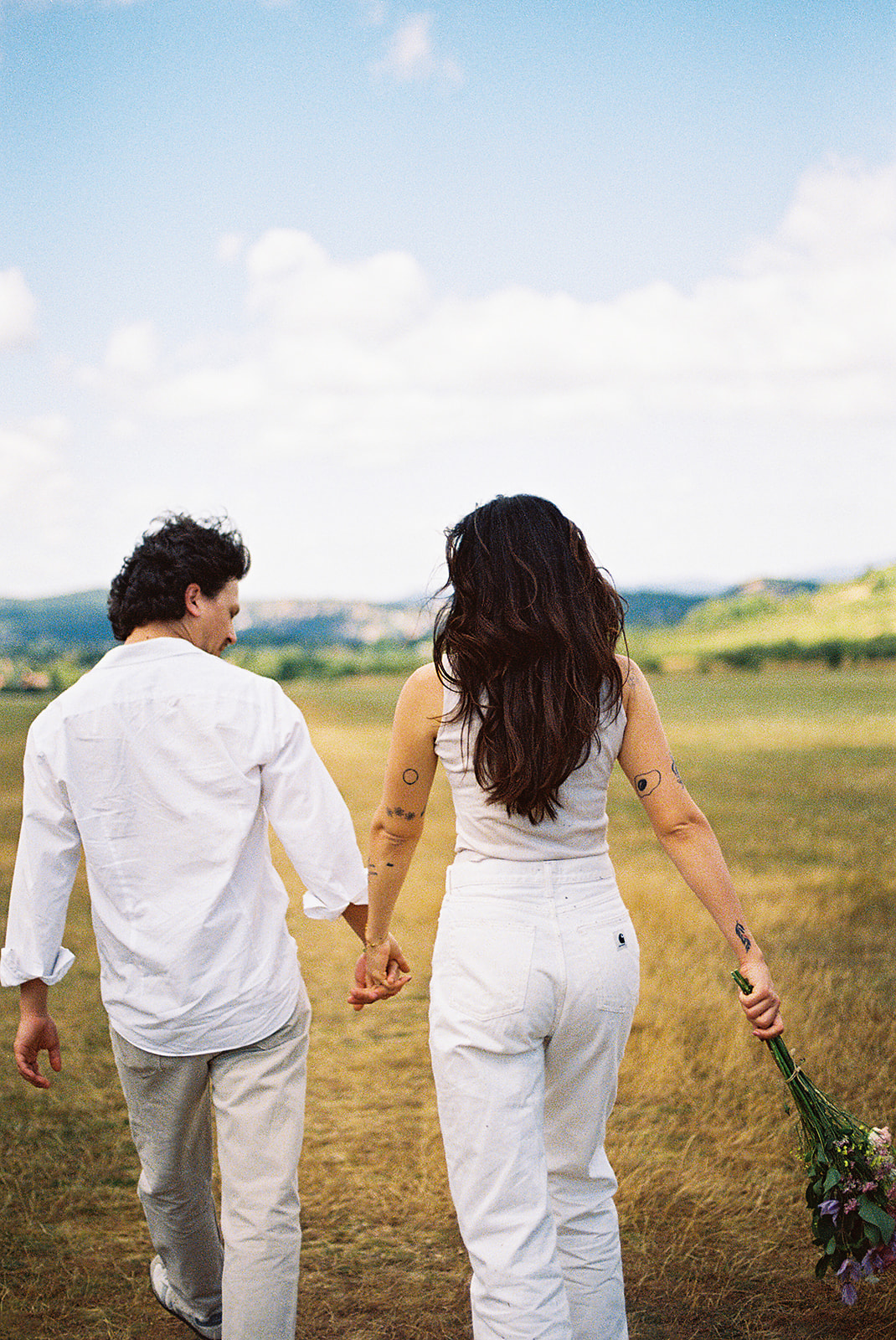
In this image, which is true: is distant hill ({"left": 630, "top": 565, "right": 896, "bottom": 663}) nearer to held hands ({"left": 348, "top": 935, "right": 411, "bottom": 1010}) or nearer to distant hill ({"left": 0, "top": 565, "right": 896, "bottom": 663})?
distant hill ({"left": 0, "top": 565, "right": 896, "bottom": 663})

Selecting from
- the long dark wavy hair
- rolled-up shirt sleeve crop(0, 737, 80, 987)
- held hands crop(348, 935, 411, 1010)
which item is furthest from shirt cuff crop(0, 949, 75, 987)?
the long dark wavy hair

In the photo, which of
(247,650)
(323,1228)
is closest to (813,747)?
(247,650)

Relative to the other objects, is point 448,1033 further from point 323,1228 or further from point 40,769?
point 323,1228

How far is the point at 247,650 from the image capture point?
27219 millimetres

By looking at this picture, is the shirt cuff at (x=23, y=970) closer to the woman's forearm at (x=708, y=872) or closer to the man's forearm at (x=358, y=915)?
the man's forearm at (x=358, y=915)

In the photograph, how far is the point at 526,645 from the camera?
2357 mm

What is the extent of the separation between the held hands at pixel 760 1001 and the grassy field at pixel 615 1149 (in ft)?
3.10

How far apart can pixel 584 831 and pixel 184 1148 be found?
3.98ft

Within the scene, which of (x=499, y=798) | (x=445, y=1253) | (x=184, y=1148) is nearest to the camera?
(x=499, y=798)

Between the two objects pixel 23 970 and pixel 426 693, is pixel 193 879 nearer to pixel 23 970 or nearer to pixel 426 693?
pixel 23 970

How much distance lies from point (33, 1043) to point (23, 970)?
0.21 metres

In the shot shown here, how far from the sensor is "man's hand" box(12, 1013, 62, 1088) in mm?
2795

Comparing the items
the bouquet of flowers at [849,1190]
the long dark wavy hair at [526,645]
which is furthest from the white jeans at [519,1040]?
the bouquet of flowers at [849,1190]

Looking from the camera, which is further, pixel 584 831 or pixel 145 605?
pixel 145 605
